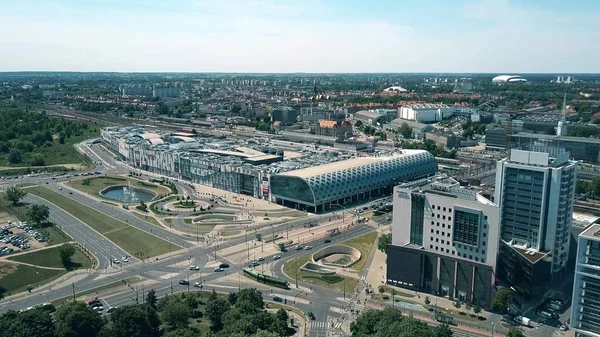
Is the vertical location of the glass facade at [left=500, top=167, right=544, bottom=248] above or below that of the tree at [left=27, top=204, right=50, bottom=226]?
above

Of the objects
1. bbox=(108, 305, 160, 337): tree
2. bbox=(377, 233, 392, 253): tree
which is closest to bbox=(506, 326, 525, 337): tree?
bbox=(377, 233, 392, 253): tree

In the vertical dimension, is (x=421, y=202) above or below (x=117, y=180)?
above

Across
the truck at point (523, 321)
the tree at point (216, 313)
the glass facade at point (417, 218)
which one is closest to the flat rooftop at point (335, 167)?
the glass facade at point (417, 218)

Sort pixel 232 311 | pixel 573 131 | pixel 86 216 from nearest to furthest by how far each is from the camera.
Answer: pixel 232 311 → pixel 86 216 → pixel 573 131

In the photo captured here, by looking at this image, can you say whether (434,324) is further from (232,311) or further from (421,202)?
(232,311)

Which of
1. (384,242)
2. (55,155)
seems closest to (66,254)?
(384,242)

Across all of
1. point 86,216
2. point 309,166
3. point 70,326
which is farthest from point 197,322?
point 309,166

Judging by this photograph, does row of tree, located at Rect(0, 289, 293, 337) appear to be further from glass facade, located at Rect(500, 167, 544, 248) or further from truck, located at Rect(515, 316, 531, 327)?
glass facade, located at Rect(500, 167, 544, 248)
